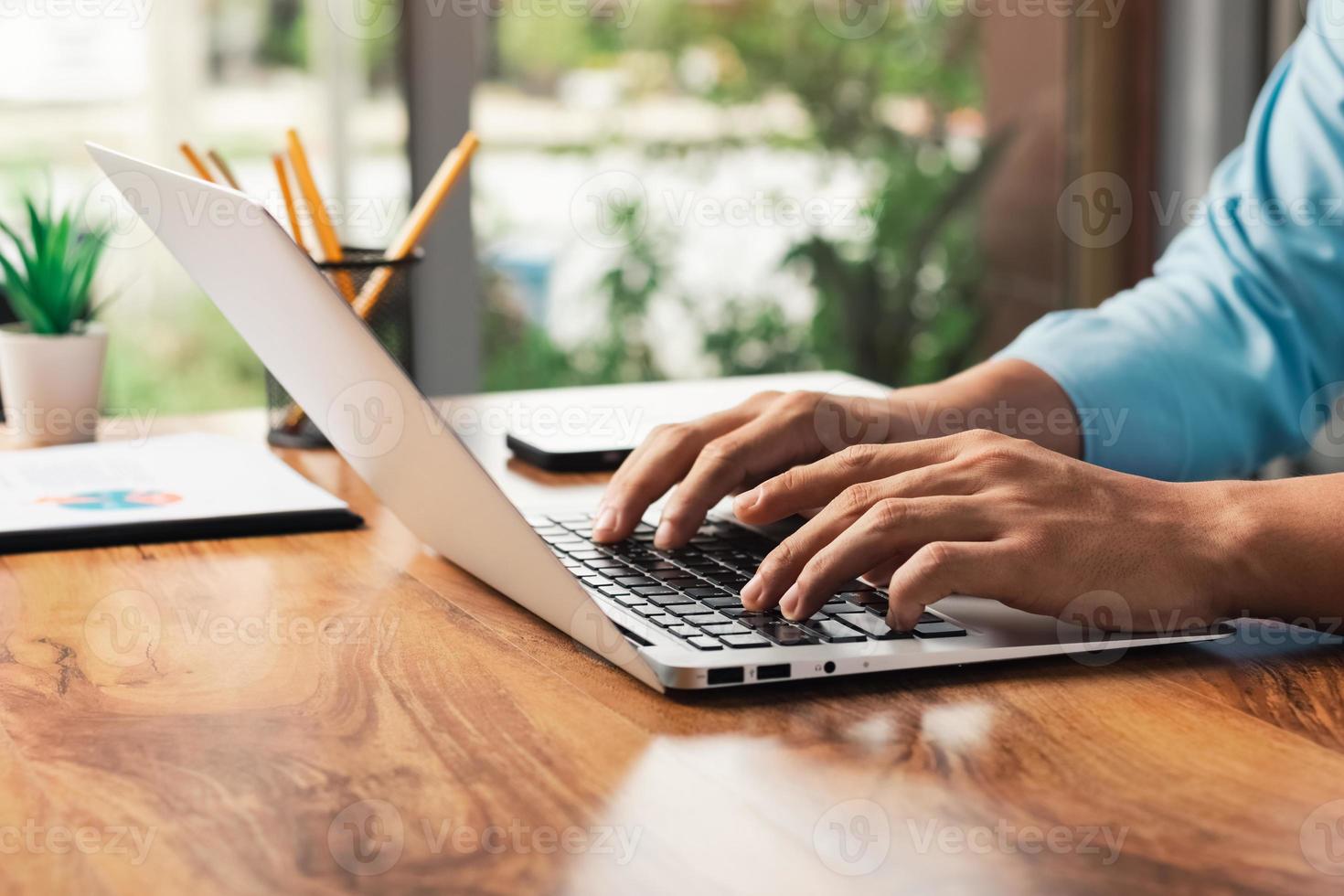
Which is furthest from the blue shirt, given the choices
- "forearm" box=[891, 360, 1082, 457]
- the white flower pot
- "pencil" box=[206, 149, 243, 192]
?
the white flower pot

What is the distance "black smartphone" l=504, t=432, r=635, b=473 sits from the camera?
1.17m

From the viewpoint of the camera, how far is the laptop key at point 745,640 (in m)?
0.64

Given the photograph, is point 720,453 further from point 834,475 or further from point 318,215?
point 318,215

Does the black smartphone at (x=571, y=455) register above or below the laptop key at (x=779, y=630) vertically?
below

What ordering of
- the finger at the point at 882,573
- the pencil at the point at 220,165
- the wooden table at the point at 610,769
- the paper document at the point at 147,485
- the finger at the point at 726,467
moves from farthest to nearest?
the pencil at the point at 220,165
the paper document at the point at 147,485
the finger at the point at 726,467
the finger at the point at 882,573
the wooden table at the point at 610,769

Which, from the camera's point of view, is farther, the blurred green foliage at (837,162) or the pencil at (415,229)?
the blurred green foliage at (837,162)

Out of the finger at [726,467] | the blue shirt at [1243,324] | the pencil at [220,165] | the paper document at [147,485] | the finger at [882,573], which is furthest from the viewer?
the pencil at [220,165]

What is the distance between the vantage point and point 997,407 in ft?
3.44

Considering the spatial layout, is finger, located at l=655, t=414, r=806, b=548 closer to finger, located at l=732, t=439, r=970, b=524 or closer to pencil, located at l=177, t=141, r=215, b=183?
finger, located at l=732, t=439, r=970, b=524

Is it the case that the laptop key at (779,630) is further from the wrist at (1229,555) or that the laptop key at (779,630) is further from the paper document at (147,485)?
the paper document at (147,485)

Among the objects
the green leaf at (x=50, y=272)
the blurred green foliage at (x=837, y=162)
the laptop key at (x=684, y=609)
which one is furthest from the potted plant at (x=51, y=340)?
the blurred green foliage at (x=837, y=162)

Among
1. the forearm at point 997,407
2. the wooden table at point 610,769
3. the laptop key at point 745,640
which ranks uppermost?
the forearm at point 997,407

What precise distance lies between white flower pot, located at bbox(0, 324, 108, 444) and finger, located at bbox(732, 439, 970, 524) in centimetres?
73

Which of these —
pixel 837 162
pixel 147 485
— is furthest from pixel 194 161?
pixel 837 162
